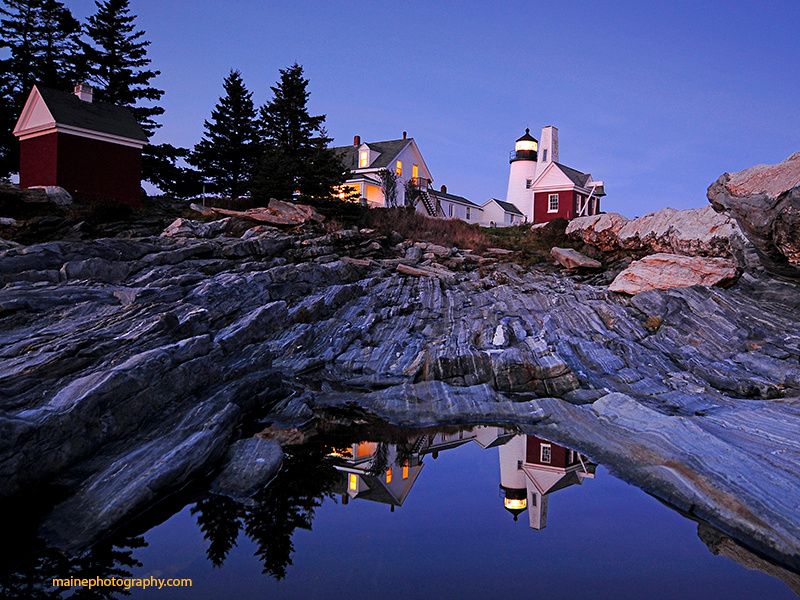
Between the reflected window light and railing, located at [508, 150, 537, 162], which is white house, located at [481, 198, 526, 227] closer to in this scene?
railing, located at [508, 150, 537, 162]

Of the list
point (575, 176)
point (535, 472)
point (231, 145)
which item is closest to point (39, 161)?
point (231, 145)

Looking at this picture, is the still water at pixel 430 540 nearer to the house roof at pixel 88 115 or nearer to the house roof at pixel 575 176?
the house roof at pixel 88 115

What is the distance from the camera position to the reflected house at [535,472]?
11.3m

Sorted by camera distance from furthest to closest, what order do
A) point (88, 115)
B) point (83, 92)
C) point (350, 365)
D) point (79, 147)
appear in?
1. point (83, 92)
2. point (88, 115)
3. point (79, 147)
4. point (350, 365)

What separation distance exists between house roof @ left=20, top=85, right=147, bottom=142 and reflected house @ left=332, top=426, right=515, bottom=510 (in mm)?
27715

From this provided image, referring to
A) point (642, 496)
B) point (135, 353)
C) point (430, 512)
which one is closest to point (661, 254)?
point (642, 496)

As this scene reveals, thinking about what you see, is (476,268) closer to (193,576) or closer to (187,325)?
(187,325)

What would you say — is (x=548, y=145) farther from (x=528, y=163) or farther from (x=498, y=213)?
(x=498, y=213)

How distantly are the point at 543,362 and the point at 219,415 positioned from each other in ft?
33.8

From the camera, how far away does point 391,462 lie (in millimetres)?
13070

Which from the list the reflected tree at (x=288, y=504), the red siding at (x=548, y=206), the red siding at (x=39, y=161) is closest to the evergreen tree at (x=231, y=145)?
the red siding at (x=39, y=161)

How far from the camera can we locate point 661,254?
2400cm

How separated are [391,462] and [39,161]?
97.7 feet

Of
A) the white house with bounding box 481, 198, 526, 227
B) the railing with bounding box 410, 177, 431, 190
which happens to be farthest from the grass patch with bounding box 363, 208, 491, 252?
the white house with bounding box 481, 198, 526, 227
